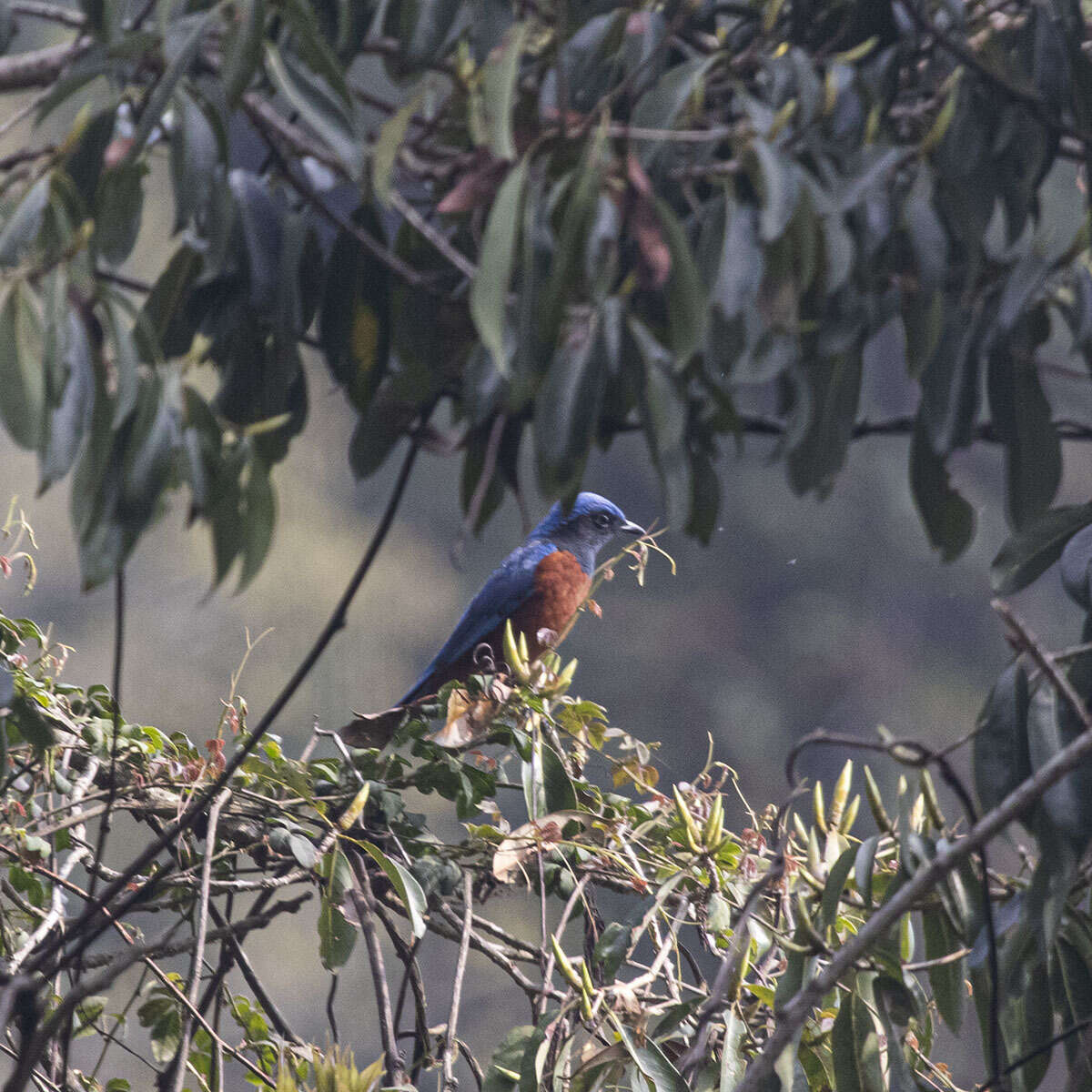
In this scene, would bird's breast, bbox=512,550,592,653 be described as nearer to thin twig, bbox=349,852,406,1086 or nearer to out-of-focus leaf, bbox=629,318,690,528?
thin twig, bbox=349,852,406,1086

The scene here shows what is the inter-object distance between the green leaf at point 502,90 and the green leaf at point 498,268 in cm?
2

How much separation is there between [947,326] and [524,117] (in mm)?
328

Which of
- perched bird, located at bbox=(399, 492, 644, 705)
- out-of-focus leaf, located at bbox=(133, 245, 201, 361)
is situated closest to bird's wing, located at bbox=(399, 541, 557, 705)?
perched bird, located at bbox=(399, 492, 644, 705)

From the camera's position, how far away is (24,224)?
2.36 feet

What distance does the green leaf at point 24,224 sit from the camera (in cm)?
71

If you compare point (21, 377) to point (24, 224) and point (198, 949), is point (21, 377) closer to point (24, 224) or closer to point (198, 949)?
point (24, 224)

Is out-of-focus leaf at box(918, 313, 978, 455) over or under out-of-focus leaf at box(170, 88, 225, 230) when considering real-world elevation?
over

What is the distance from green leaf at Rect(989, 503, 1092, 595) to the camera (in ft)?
3.27

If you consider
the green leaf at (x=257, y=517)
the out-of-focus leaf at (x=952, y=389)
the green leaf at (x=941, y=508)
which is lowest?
the green leaf at (x=257, y=517)

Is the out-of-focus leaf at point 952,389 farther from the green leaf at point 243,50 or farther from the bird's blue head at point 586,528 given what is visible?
the bird's blue head at point 586,528

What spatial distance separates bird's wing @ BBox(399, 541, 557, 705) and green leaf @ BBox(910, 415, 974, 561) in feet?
6.42

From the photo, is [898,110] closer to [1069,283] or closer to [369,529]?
[1069,283]

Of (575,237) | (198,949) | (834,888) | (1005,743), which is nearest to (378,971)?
(198,949)

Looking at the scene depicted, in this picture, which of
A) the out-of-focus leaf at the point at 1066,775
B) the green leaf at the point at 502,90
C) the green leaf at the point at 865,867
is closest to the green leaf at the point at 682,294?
the green leaf at the point at 502,90
